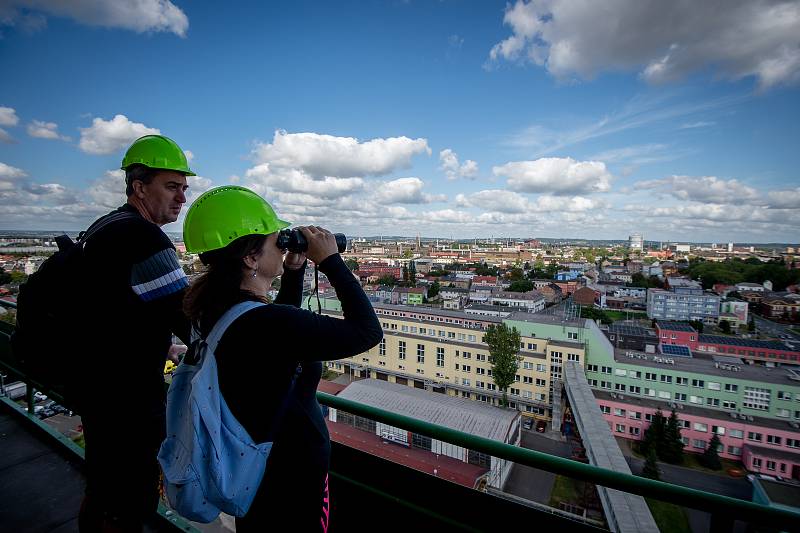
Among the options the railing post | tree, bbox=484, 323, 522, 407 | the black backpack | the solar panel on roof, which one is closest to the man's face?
the black backpack

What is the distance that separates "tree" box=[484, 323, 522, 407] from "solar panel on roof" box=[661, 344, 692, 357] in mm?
5214

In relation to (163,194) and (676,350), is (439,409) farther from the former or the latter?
(676,350)

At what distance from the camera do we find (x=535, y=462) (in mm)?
810

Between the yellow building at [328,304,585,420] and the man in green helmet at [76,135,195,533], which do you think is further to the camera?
the yellow building at [328,304,585,420]

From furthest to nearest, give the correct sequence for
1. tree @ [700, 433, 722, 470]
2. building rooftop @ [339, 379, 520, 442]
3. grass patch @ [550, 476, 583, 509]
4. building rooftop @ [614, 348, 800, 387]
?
building rooftop @ [614, 348, 800, 387] < tree @ [700, 433, 722, 470] < building rooftop @ [339, 379, 520, 442] < grass patch @ [550, 476, 583, 509]

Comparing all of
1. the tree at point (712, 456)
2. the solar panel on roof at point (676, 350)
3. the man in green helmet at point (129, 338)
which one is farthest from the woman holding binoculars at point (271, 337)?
the solar panel on roof at point (676, 350)

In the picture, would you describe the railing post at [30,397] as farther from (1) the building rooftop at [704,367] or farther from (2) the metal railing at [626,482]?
(1) the building rooftop at [704,367]

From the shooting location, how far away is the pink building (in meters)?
8.59

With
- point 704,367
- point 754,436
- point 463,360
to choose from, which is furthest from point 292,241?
point 704,367

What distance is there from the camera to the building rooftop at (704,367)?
9258mm

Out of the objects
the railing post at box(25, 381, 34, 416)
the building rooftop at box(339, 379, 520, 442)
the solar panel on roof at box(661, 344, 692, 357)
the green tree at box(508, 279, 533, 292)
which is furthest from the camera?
the green tree at box(508, 279, 533, 292)

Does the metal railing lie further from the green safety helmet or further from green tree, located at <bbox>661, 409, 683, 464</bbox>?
green tree, located at <bbox>661, 409, 683, 464</bbox>

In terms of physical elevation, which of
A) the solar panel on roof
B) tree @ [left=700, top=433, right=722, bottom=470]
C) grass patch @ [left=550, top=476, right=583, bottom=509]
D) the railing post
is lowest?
tree @ [left=700, top=433, right=722, bottom=470]

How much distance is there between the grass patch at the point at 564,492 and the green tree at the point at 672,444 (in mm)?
3343
